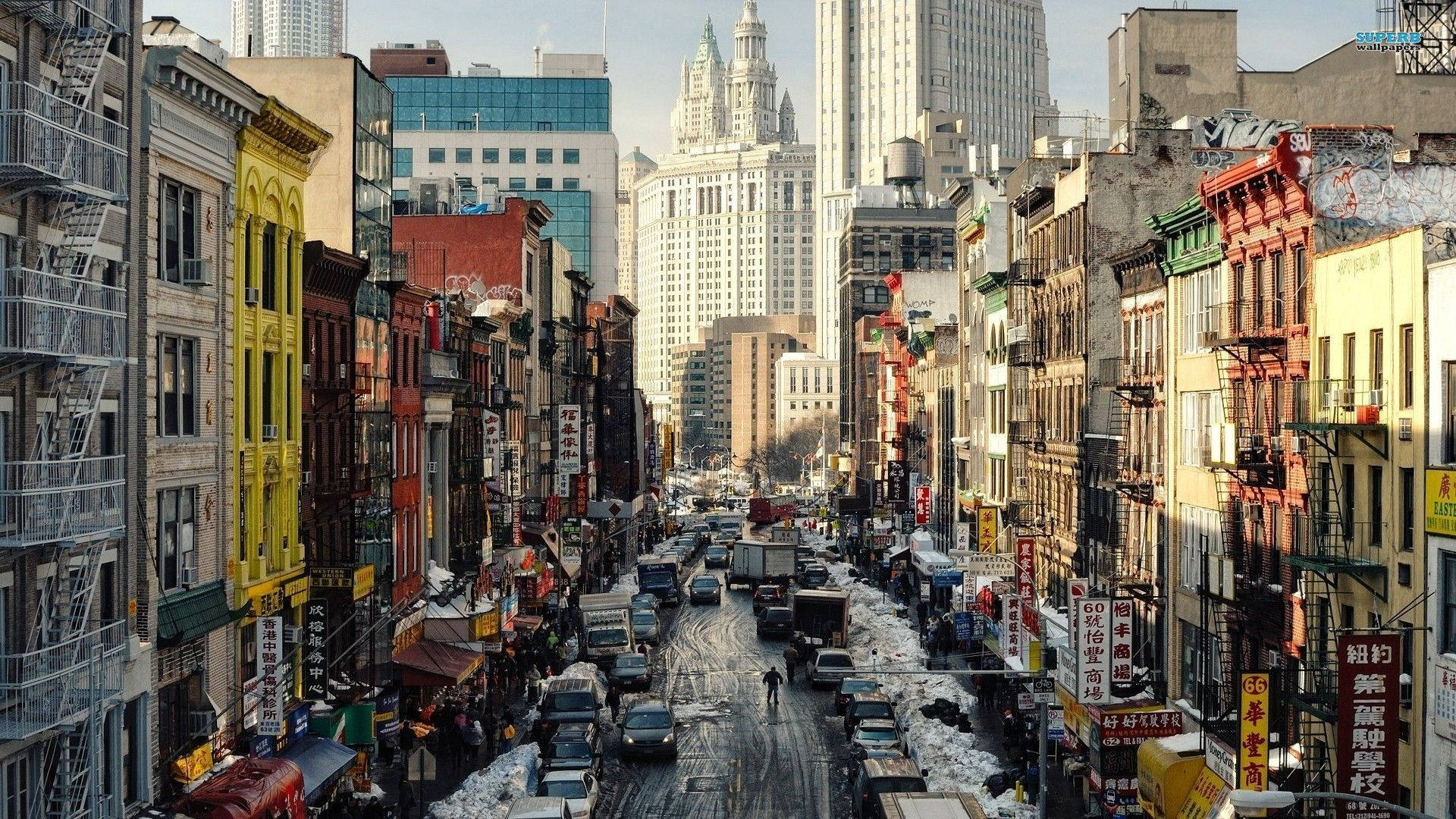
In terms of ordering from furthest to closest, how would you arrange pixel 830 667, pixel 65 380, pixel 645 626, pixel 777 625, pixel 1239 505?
pixel 777 625 < pixel 645 626 < pixel 830 667 < pixel 1239 505 < pixel 65 380

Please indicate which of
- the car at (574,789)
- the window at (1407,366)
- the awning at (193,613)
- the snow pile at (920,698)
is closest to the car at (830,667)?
the snow pile at (920,698)

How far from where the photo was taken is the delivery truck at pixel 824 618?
75.2m

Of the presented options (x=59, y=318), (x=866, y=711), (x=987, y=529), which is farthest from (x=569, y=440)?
(x=59, y=318)

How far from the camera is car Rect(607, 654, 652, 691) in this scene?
6400cm

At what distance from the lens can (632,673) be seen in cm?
6425

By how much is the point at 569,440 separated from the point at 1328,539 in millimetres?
62681

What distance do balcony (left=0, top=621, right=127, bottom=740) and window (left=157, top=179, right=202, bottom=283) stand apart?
8.64 m

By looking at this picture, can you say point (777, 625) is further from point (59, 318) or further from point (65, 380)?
point (59, 318)

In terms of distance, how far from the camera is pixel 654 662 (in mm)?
72938

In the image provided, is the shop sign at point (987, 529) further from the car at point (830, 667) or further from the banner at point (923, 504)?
the banner at point (923, 504)

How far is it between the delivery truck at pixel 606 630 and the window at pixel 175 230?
3435cm

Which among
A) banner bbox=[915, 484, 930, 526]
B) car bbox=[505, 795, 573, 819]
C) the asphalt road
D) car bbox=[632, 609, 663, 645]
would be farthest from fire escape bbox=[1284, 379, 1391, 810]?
banner bbox=[915, 484, 930, 526]

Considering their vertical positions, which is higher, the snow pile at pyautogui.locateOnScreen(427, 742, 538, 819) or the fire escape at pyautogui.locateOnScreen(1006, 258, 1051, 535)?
the fire escape at pyautogui.locateOnScreen(1006, 258, 1051, 535)

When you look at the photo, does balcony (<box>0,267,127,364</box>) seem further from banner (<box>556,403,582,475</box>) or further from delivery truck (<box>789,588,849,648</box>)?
banner (<box>556,403,582,475</box>)
